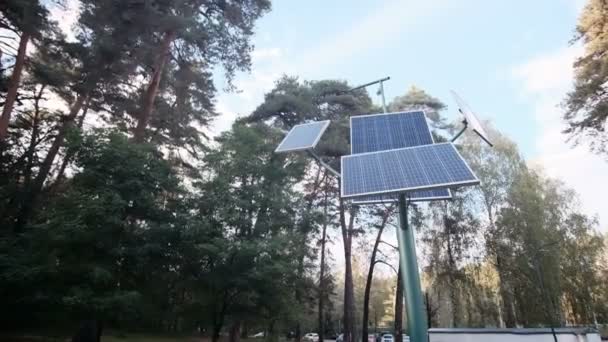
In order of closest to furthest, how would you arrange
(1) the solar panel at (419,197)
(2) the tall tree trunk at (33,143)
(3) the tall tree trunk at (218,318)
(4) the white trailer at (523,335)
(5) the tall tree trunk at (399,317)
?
(1) the solar panel at (419,197)
(3) the tall tree trunk at (218,318)
(4) the white trailer at (523,335)
(2) the tall tree trunk at (33,143)
(5) the tall tree trunk at (399,317)

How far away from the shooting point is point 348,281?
20656mm

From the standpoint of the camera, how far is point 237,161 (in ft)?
42.7

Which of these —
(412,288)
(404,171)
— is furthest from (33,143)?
(412,288)

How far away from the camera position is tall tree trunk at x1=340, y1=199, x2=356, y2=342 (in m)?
19.7

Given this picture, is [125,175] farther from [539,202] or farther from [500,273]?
[539,202]

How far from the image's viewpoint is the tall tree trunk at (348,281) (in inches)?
776

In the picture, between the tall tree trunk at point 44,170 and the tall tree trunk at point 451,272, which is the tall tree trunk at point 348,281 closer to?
the tall tree trunk at point 451,272

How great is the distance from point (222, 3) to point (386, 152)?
12524 mm

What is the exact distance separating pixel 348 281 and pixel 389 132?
16.1 metres

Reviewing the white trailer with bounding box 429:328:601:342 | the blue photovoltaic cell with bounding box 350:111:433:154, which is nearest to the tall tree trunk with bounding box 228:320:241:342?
the blue photovoltaic cell with bounding box 350:111:433:154

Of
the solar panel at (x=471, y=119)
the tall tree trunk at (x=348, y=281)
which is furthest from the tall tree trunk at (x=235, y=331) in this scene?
the solar panel at (x=471, y=119)

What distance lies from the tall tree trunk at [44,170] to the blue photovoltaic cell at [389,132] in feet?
40.9

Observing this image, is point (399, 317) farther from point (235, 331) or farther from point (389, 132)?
point (389, 132)

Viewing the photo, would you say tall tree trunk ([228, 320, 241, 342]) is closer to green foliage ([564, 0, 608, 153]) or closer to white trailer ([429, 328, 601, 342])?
white trailer ([429, 328, 601, 342])
